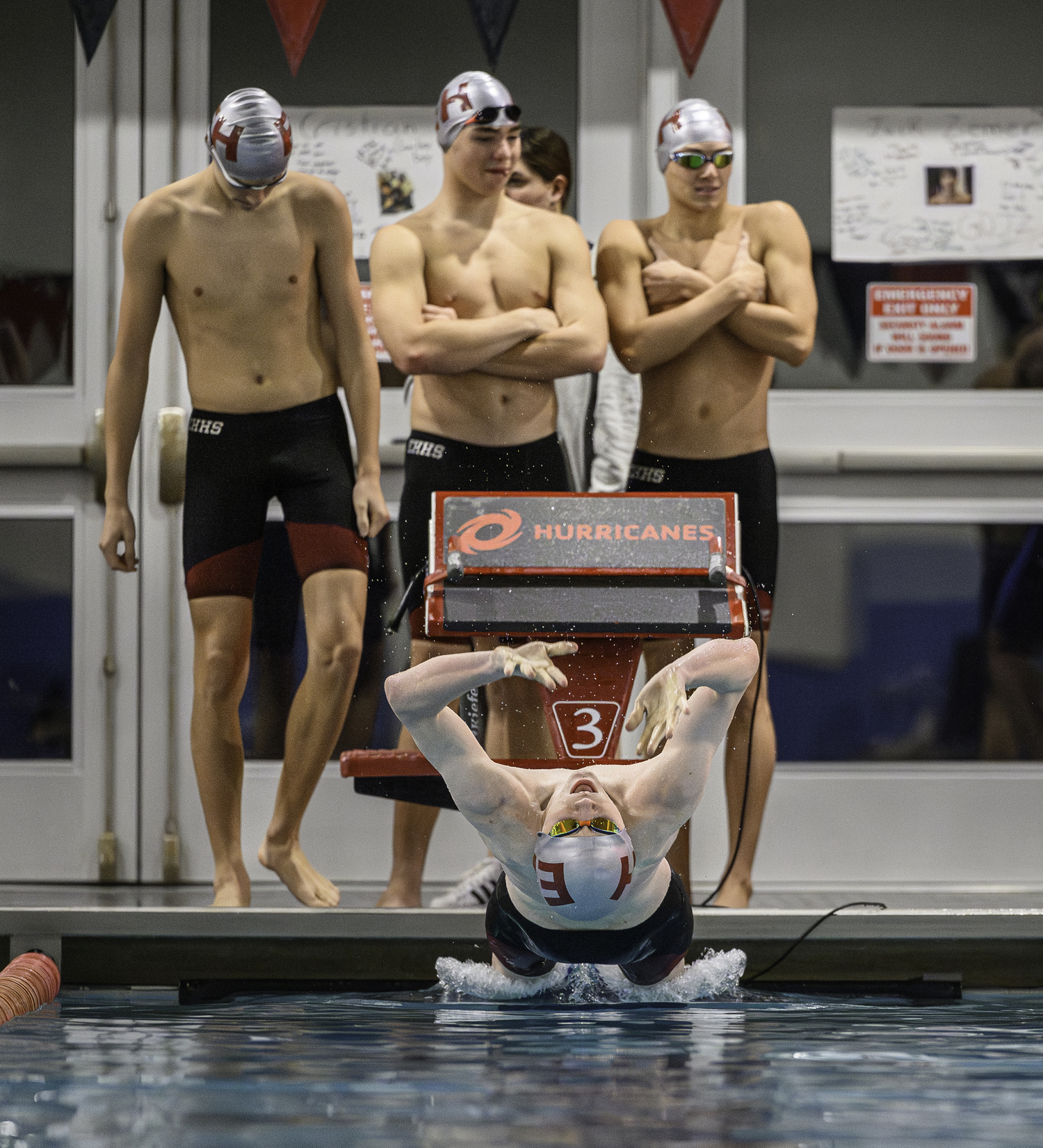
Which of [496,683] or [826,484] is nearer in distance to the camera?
[496,683]

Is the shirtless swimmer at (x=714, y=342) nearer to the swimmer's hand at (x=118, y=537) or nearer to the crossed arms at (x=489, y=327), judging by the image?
the crossed arms at (x=489, y=327)

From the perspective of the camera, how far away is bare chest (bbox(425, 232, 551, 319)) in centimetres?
367

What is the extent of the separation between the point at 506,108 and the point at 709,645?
5.27 feet

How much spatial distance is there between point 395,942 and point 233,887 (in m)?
0.50

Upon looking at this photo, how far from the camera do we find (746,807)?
12.3 ft

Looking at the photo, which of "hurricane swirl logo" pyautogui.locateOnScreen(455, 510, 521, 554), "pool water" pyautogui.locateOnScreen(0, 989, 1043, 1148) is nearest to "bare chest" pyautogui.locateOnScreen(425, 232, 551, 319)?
"hurricane swirl logo" pyautogui.locateOnScreen(455, 510, 521, 554)

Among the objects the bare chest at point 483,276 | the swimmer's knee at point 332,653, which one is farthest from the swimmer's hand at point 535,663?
the bare chest at point 483,276

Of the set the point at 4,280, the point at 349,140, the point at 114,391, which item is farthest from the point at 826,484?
the point at 4,280

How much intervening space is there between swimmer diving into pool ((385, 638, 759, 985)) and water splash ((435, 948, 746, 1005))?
13 cm

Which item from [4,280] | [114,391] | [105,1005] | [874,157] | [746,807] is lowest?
[105,1005]

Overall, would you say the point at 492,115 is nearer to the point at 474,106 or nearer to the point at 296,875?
the point at 474,106

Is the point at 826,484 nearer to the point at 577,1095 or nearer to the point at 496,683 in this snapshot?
the point at 496,683

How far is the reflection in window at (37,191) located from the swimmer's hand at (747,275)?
6.67 ft

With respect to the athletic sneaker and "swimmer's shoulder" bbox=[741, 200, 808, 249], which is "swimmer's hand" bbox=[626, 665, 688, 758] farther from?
"swimmer's shoulder" bbox=[741, 200, 808, 249]
